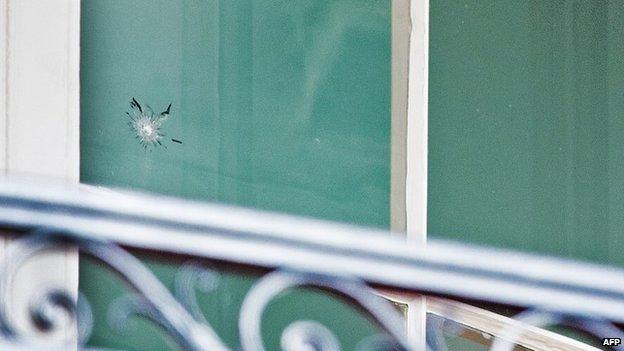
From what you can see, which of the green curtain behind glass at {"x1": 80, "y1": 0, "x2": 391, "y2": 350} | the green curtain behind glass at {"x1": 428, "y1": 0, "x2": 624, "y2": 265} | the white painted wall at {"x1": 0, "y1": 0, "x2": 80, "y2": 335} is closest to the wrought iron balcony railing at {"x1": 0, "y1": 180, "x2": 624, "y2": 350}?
the white painted wall at {"x1": 0, "y1": 0, "x2": 80, "y2": 335}

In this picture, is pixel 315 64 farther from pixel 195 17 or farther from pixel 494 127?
pixel 494 127

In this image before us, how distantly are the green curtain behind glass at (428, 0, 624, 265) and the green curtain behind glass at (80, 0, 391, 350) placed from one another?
23cm

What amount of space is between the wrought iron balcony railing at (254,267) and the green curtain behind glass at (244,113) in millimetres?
387

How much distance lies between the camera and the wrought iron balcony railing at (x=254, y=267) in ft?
7.50

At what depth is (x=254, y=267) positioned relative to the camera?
92.7 inches

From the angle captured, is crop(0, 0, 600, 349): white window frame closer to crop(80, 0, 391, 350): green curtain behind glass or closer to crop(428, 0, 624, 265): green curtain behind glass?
crop(80, 0, 391, 350): green curtain behind glass

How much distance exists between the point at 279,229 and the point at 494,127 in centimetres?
122

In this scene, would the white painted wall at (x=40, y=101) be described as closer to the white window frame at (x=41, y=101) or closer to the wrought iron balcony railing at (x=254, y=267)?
the white window frame at (x=41, y=101)

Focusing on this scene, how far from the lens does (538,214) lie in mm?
3438

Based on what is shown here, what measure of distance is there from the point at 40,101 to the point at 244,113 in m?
0.57

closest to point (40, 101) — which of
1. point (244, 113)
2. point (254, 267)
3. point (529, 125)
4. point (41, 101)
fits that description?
point (41, 101)

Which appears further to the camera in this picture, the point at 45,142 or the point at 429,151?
the point at 429,151

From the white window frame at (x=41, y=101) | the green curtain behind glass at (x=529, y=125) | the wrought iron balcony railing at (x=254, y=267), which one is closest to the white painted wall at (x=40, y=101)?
the white window frame at (x=41, y=101)

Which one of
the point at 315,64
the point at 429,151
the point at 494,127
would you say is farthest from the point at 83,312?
the point at 494,127
